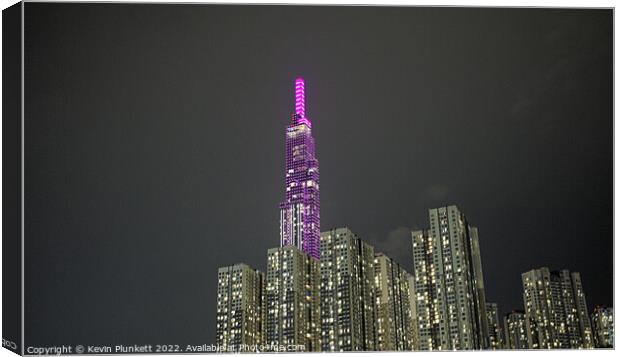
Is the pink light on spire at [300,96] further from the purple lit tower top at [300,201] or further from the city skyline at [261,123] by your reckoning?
the purple lit tower top at [300,201]

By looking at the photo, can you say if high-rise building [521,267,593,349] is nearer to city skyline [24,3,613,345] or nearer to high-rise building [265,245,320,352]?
city skyline [24,3,613,345]

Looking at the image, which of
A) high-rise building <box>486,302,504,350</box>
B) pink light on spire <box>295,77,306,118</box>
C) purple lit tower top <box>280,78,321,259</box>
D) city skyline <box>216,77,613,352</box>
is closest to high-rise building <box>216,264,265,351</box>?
city skyline <box>216,77,613,352</box>

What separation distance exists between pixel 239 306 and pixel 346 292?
122 inches

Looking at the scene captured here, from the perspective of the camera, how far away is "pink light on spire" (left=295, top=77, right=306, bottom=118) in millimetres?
14195

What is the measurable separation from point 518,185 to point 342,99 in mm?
3710

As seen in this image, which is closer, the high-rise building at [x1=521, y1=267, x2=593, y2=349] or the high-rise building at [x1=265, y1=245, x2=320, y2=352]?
the high-rise building at [x1=521, y1=267, x2=593, y2=349]

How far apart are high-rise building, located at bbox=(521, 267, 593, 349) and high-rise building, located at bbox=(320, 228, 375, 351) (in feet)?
14.0

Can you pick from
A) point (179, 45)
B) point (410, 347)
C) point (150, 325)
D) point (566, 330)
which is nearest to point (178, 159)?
point (179, 45)

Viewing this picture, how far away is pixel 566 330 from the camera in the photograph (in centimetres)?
2023

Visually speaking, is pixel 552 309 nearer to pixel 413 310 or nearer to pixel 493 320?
pixel 493 320

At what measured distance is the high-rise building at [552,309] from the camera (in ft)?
60.0

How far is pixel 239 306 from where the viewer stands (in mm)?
19922

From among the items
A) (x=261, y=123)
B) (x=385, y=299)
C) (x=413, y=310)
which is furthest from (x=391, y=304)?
(x=261, y=123)

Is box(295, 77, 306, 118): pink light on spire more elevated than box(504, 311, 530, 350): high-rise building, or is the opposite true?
box(295, 77, 306, 118): pink light on spire
